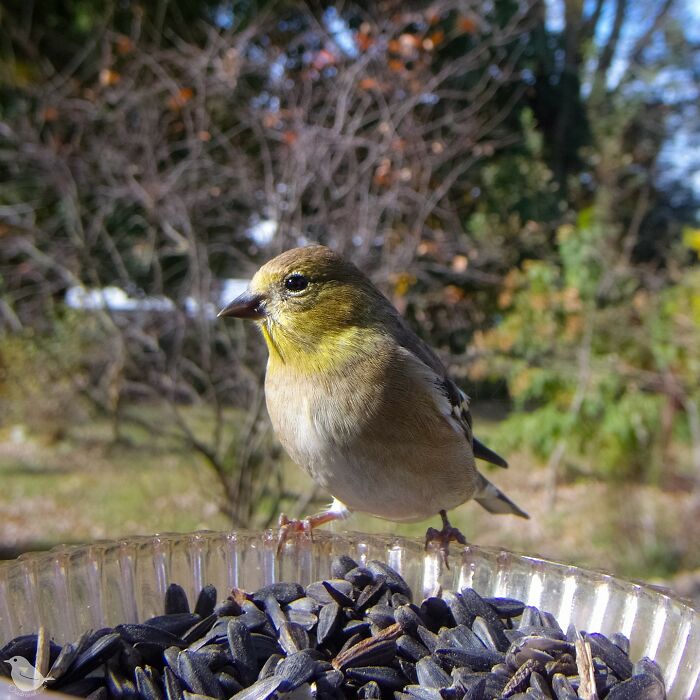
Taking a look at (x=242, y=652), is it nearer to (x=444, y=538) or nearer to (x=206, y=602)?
(x=206, y=602)

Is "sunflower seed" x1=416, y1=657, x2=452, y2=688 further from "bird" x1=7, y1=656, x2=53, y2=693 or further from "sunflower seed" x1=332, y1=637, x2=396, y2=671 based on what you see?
"bird" x1=7, y1=656, x2=53, y2=693

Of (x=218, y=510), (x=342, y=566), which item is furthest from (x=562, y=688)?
(x=218, y=510)

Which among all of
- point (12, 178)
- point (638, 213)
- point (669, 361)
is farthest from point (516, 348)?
point (12, 178)

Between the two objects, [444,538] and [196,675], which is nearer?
[196,675]

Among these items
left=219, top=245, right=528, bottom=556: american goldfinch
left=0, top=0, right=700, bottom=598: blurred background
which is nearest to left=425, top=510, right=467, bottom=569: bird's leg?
left=219, top=245, right=528, bottom=556: american goldfinch

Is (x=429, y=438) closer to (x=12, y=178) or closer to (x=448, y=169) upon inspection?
(x=448, y=169)

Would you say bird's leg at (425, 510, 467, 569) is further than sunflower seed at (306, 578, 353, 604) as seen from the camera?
Yes
